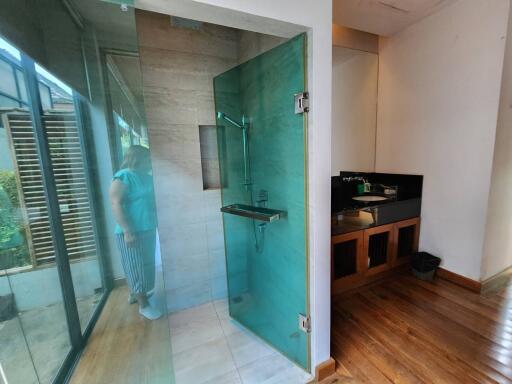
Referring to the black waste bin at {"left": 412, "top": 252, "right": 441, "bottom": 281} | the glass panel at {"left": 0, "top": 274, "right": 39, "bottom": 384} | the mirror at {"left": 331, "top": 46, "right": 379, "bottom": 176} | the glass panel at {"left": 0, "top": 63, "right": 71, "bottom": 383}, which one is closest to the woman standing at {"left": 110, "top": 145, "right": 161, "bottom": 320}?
the glass panel at {"left": 0, "top": 63, "right": 71, "bottom": 383}

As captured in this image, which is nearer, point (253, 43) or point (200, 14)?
point (200, 14)

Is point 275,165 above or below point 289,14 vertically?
below

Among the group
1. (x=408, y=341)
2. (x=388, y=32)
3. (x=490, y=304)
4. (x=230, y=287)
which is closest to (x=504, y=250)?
(x=490, y=304)

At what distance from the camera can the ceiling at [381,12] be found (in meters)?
1.90

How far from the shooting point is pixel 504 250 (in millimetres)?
2322

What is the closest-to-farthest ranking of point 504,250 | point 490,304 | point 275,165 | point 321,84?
1. point 321,84
2. point 275,165
3. point 490,304
4. point 504,250

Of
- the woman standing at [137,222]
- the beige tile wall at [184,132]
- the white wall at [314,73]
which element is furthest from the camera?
the beige tile wall at [184,132]

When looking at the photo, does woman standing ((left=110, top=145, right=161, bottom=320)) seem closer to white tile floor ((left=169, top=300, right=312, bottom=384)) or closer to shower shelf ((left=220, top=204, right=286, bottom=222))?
white tile floor ((left=169, top=300, right=312, bottom=384))

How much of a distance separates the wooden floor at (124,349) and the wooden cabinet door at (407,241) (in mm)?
2334

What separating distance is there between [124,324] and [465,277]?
3018 mm

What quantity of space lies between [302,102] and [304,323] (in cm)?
130

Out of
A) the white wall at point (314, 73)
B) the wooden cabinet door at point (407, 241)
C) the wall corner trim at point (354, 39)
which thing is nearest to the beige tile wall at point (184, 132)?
the white wall at point (314, 73)

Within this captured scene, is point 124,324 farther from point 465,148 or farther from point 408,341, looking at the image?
point 465,148

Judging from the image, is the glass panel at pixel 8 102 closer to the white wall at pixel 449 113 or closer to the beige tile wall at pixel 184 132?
the beige tile wall at pixel 184 132
